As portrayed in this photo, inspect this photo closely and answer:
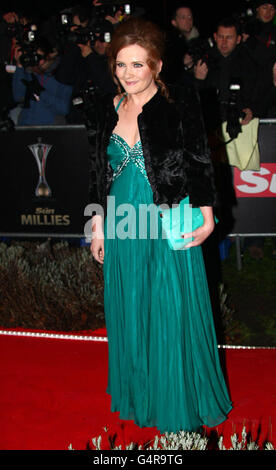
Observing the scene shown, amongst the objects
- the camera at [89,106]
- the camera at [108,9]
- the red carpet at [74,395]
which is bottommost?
the red carpet at [74,395]

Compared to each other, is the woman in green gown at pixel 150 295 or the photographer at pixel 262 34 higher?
the photographer at pixel 262 34

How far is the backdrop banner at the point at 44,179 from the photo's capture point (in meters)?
5.31

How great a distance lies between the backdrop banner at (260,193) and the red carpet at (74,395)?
197 cm

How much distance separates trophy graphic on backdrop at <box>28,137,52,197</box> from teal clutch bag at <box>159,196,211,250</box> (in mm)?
3224

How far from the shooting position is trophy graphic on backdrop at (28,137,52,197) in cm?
535

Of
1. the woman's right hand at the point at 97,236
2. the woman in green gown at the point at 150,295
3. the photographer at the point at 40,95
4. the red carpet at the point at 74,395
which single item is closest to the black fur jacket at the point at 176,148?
the woman in green gown at the point at 150,295

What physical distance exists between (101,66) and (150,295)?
12.2 feet

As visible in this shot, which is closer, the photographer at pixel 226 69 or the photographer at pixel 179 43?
the photographer at pixel 226 69

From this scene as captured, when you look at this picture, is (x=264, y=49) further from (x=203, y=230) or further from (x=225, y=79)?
(x=203, y=230)

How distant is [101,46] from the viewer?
5.62 metres

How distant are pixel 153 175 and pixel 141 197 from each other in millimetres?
141

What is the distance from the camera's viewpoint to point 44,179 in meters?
5.38

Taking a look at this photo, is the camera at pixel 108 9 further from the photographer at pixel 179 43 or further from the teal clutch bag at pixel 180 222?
the teal clutch bag at pixel 180 222

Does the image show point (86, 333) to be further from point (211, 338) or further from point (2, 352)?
point (211, 338)
